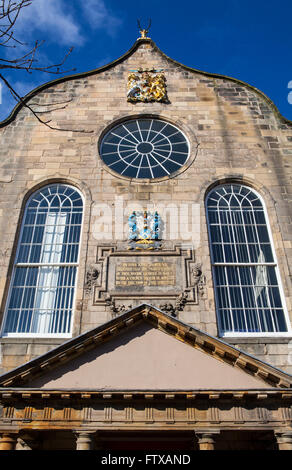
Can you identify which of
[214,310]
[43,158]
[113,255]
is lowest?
[214,310]

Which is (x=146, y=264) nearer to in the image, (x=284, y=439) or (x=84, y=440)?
(x=84, y=440)

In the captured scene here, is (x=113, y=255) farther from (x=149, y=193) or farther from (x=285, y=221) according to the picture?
(x=285, y=221)

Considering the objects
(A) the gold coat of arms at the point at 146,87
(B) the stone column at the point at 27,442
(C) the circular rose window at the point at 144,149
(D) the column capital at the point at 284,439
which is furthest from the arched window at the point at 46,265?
(D) the column capital at the point at 284,439

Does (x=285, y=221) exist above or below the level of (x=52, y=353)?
above

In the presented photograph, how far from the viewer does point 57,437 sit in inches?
324

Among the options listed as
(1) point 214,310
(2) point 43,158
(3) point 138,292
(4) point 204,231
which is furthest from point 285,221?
(2) point 43,158

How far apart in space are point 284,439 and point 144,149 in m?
9.31

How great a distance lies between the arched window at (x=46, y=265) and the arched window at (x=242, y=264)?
3.91 m

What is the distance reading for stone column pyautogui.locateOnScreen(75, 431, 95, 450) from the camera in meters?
7.08

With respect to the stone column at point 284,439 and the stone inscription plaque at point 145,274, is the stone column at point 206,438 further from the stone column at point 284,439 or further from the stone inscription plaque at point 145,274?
the stone inscription plaque at point 145,274

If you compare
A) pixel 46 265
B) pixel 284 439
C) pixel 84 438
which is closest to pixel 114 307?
pixel 46 265
